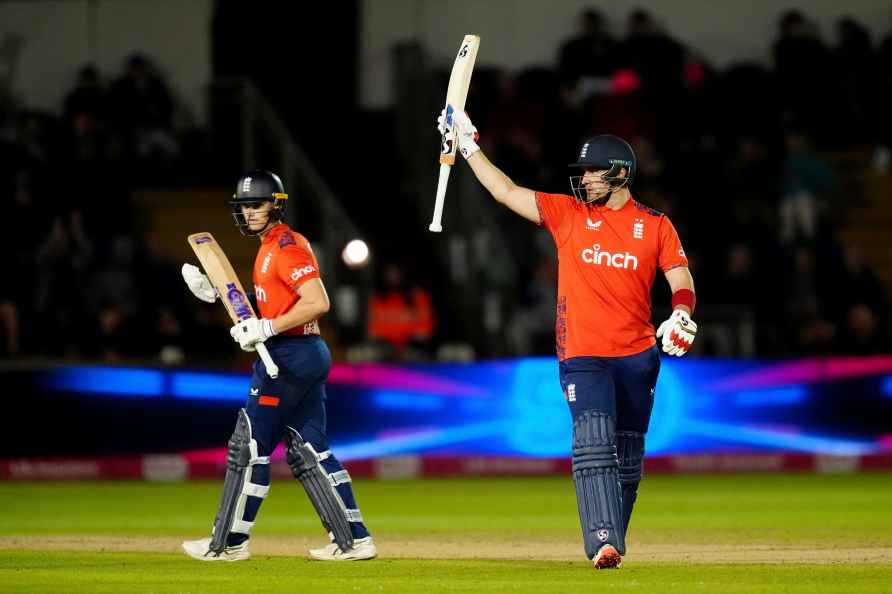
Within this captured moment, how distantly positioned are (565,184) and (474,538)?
9.45m

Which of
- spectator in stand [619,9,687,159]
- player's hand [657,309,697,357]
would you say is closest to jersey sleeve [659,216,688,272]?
player's hand [657,309,697,357]

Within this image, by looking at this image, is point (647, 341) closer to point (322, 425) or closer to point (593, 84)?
point (322, 425)

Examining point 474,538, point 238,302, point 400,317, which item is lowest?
point 474,538

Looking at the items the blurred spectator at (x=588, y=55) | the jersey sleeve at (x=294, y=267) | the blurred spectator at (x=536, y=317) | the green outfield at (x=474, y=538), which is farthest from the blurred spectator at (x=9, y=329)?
the jersey sleeve at (x=294, y=267)

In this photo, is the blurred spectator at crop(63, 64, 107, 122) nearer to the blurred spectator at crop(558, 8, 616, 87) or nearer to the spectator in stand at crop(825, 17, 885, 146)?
the blurred spectator at crop(558, 8, 616, 87)

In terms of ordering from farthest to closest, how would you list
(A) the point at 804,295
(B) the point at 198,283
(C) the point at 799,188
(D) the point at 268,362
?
(C) the point at 799,188, (A) the point at 804,295, (B) the point at 198,283, (D) the point at 268,362

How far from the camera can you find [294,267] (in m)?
9.64

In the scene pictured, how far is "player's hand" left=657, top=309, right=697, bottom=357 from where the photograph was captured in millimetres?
8734

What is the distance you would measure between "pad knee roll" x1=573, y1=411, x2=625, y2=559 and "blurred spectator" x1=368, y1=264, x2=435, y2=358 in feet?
32.0

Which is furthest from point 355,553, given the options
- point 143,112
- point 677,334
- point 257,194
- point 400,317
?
Answer: point 143,112

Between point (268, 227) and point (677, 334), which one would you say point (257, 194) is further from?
point (677, 334)

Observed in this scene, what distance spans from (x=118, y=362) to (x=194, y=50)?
810 cm

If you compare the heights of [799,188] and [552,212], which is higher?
[552,212]

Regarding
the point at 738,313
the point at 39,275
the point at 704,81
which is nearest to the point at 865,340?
the point at 738,313
